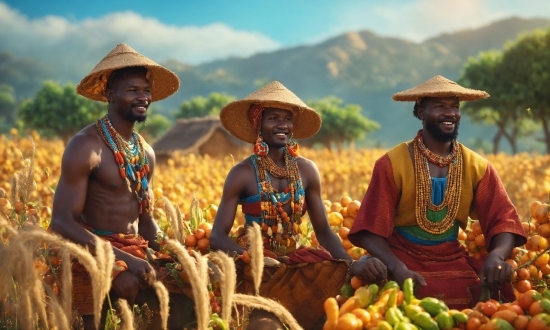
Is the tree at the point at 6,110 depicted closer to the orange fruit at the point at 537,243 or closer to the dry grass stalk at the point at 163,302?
the orange fruit at the point at 537,243

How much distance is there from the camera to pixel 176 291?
5488 millimetres

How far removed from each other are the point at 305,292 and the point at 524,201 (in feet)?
30.0

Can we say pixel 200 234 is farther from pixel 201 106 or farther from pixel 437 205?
pixel 201 106

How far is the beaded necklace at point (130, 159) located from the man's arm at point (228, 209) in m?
0.67

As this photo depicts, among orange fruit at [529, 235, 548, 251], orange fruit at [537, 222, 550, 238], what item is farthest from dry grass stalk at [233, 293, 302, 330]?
orange fruit at [537, 222, 550, 238]

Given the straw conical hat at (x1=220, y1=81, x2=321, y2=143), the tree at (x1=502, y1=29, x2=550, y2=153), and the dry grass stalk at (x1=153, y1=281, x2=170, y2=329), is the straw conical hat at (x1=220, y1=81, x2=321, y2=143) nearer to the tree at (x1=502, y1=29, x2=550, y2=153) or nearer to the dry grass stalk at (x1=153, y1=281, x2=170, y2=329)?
the dry grass stalk at (x1=153, y1=281, x2=170, y2=329)

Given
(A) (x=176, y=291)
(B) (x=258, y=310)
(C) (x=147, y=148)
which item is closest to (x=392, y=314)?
(B) (x=258, y=310)

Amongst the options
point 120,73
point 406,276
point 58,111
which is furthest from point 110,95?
point 58,111

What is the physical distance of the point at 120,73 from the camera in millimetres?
5848

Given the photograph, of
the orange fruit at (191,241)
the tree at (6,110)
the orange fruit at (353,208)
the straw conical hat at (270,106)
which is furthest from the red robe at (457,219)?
the tree at (6,110)

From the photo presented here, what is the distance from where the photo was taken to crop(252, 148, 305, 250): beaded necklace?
5910mm

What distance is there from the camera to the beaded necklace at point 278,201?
19.4 feet

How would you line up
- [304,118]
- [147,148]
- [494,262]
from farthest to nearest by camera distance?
[304,118]
[147,148]
[494,262]

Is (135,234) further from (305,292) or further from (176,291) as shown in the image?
(305,292)
